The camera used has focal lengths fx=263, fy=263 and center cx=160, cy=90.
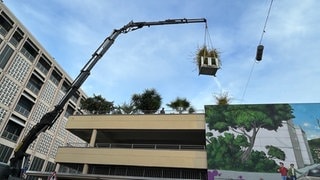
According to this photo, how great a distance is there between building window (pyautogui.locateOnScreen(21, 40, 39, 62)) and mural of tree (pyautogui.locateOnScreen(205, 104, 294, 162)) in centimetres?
3035

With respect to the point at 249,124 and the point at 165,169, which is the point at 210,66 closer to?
the point at 249,124

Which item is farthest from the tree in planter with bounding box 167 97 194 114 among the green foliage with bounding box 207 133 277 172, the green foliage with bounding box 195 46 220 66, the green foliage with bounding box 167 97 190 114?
the green foliage with bounding box 195 46 220 66

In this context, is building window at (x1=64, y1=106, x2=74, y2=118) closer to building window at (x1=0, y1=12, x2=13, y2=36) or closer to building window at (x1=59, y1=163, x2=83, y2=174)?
building window at (x1=0, y1=12, x2=13, y2=36)

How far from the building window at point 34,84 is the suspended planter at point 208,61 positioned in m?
34.4

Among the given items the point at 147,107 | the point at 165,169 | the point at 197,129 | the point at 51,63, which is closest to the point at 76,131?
the point at 147,107

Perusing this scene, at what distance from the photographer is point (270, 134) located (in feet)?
68.5

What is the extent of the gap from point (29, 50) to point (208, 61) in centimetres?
3551

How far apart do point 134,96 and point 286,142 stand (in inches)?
693

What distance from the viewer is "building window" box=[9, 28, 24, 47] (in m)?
37.0

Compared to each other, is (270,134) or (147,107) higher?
(147,107)

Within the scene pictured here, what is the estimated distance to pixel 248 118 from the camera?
22078 mm

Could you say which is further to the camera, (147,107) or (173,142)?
(147,107)

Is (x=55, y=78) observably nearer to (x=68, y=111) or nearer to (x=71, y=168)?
(x=68, y=111)


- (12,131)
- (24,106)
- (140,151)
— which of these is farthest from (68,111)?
(140,151)
